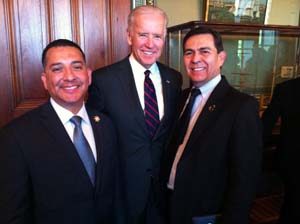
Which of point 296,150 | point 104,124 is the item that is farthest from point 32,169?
point 296,150

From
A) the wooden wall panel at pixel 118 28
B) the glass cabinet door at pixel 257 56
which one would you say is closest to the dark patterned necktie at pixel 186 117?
the wooden wall panel at pixel 118 28

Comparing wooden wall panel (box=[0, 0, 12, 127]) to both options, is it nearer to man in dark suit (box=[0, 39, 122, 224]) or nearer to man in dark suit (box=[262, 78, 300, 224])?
man in dark suit (box=[0, 39, 122, 224])

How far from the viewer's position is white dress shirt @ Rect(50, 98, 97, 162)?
120cm

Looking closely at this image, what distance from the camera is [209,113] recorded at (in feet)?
4.44

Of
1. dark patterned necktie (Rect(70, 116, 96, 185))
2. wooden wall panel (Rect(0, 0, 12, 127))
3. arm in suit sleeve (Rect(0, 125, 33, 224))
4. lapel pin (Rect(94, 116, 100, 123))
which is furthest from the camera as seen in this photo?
wooden wall panel (Rect(0, 0, 12, 127))

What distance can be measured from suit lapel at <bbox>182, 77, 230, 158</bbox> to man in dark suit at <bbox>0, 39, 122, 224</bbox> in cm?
36

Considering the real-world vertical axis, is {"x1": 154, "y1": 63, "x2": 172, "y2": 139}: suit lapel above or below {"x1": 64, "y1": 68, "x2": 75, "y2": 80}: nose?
below

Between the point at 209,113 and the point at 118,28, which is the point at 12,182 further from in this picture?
the point at 118,28

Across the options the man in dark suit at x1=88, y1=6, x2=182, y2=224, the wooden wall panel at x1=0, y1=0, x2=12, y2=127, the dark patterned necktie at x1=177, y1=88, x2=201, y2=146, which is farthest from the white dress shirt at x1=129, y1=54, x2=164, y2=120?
the wooden wall panel at x1=0, y1=0, x2=12, y2=127

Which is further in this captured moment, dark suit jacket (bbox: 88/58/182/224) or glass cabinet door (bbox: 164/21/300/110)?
glass cabinet door (bbox: 164/21/300/110)

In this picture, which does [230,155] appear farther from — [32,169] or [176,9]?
[176,9]

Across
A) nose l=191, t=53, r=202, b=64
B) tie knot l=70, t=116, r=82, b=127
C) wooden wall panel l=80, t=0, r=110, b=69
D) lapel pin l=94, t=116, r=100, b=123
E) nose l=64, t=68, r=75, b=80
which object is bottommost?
lapel pin l=94, t=116, r=100, b=123

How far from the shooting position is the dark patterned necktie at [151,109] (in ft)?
5.19

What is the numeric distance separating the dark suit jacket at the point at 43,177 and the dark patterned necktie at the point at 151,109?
0.44 metres
